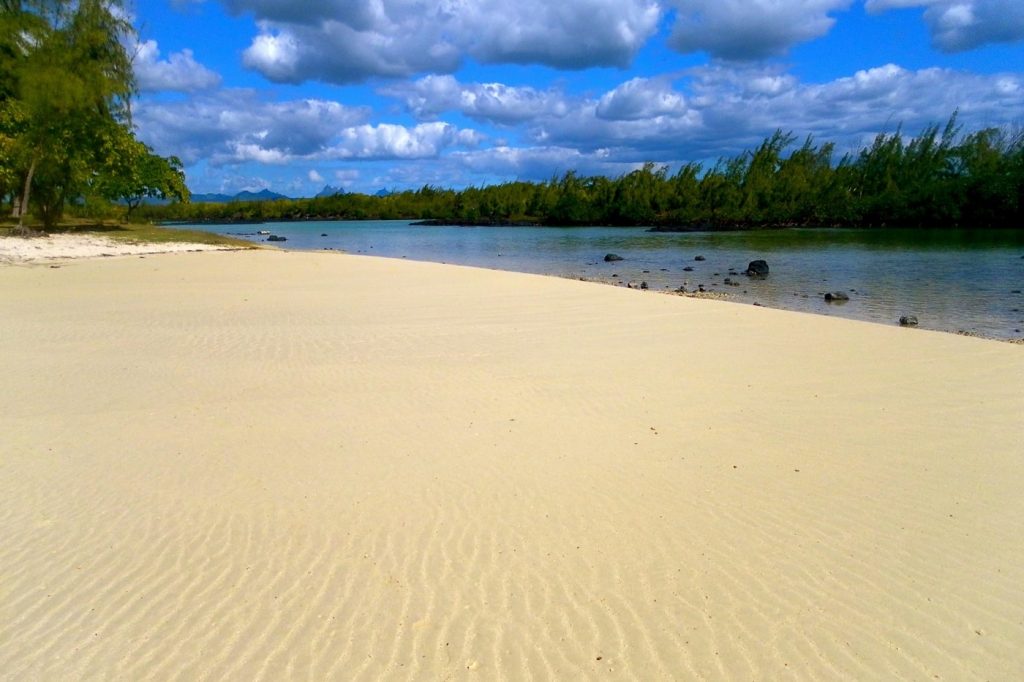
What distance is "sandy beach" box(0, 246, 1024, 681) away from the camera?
3281 mm

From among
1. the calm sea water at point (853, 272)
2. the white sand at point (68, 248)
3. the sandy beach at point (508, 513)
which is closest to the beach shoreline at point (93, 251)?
the white sand at point (68, 248)

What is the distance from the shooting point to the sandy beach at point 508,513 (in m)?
3.28

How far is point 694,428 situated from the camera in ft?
21.2

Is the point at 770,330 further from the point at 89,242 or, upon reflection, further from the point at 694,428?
the point at 89,242

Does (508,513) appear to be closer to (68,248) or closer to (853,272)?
(68,248)

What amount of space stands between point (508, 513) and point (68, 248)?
2543 cm

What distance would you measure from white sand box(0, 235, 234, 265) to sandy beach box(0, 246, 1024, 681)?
14.8 meters

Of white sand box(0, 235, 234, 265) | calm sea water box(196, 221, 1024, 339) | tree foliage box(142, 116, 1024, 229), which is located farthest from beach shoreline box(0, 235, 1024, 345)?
tree foliage box(142, 116, 1024, 229)

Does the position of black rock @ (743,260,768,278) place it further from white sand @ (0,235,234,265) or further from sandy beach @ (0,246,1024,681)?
white sand @ (0,235,234,265)

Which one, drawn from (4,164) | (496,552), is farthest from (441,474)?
(4,164)

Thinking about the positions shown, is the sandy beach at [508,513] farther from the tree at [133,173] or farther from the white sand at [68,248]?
the tree at [133,173]

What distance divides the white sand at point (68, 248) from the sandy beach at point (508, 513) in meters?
14.8

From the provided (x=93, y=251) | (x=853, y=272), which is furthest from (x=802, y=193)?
(x=93, y=251)

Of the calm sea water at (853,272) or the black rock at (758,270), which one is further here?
the black rock at (758,270)
